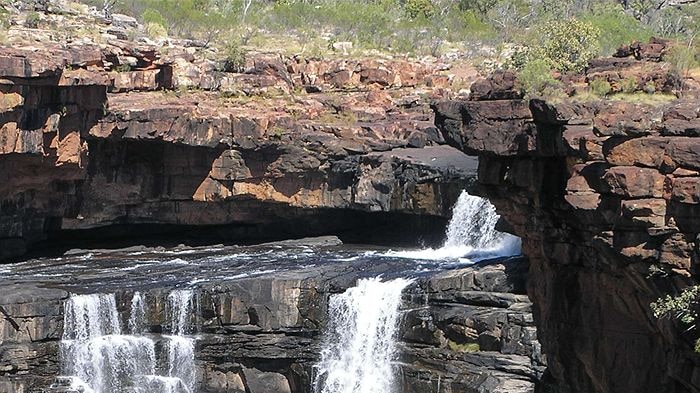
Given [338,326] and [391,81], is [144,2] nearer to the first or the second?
[391,81]

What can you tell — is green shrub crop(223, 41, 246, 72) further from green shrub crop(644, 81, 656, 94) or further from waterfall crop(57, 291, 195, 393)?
green shrub crop(644, 81, 656, 94)

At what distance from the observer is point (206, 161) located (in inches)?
1730

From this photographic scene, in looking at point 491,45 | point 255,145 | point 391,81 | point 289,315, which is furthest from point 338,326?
point 491,45

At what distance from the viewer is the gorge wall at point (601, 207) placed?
25.6 metres

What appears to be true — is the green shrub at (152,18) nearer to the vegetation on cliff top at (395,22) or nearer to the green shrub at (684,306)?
the vegetation on cliff top at (395,22)

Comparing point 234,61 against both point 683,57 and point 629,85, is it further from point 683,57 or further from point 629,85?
point 683,57

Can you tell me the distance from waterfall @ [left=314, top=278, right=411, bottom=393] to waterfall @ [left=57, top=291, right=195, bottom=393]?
3988mm

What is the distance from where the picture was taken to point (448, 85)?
173 ft

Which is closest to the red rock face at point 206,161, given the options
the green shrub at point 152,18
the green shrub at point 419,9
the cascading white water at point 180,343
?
the cascading white water at point 180,343

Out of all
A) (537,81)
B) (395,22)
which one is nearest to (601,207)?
(537,81)

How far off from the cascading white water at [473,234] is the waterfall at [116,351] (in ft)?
31.7

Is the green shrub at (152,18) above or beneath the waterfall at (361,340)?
above

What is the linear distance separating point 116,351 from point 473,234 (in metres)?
13.2

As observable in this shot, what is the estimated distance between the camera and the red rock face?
4047cm
